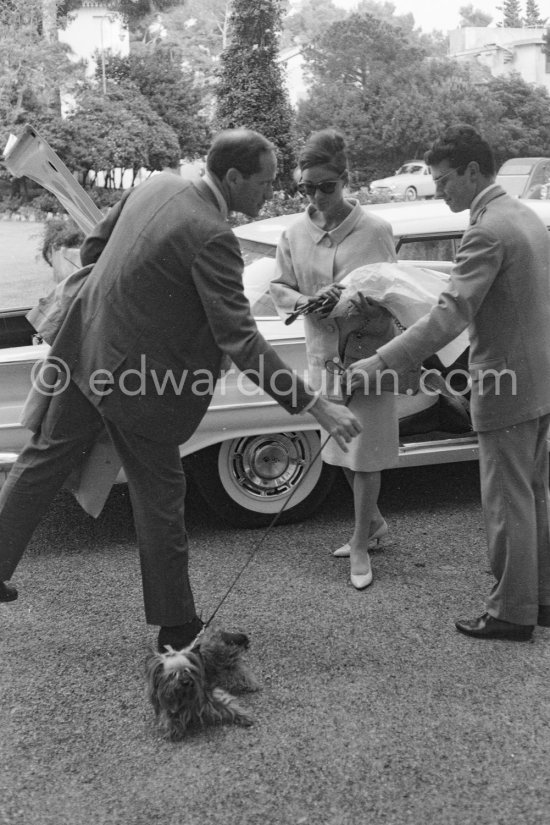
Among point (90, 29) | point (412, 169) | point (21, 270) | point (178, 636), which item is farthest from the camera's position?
point (90, 29)

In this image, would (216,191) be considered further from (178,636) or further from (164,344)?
(178,636)

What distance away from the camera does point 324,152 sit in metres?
3.97

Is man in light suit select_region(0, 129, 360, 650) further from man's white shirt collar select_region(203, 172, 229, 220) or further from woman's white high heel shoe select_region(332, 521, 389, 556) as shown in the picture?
woman's white high heel shoe select_region(332, 521, 389, 556)

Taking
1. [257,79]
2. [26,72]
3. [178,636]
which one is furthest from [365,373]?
[26,72]

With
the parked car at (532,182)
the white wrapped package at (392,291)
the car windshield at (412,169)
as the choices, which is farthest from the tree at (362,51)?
the white wrapped package at (392,291)

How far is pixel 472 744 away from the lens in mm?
3037

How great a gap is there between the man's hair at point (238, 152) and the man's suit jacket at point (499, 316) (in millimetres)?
824

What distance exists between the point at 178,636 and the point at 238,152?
5.56ft

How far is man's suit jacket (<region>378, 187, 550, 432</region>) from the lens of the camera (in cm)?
346

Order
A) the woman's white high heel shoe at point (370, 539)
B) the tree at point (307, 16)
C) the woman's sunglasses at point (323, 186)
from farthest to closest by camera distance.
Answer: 1. the tree at point (307, 16)
2. the woman's white high heel shoe at point (370, 539)
3. the woman's sunglasses at point (323, 186)

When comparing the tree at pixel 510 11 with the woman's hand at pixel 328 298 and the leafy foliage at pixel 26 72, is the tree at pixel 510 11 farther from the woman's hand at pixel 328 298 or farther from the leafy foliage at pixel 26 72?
the woman's hand at pixel 328 298

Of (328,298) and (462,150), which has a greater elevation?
(462,150)

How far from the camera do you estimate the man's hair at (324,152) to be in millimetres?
3973

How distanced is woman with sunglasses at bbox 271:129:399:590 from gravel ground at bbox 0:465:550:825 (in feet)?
1.39
